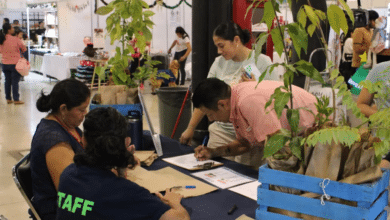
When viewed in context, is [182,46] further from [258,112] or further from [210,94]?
[258,112]

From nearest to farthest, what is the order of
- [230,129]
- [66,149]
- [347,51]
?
[66,149], [230,129], [347,51]

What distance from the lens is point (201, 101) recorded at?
7.86 ft

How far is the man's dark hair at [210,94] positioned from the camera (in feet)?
7.80

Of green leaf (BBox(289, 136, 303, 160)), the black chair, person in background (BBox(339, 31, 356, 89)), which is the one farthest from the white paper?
person in background (BBox(339, 31, 356, 89))

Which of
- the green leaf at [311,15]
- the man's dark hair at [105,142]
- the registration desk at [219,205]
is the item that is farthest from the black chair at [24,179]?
the green leaf at [311,15]

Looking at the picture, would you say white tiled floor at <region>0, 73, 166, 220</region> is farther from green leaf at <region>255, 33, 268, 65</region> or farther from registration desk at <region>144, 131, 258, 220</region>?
green leaf at <region>255, 33, 268, 65</region>

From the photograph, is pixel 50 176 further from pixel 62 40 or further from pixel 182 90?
pixel 62 40

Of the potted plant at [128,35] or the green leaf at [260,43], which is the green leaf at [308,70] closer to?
the green leaf at [260,43]

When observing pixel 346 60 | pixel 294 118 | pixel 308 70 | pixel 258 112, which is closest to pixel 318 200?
pixel 294 118

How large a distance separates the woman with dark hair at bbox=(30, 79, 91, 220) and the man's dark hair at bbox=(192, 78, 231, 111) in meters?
0.61

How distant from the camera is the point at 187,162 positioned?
8.50ft

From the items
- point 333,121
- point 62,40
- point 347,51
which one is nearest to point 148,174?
point 333,121

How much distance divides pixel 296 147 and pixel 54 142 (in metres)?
1.13

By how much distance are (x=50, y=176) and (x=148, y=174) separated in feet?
1.81
